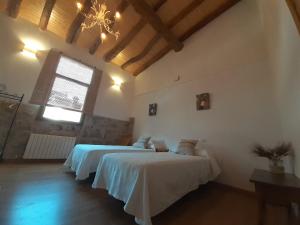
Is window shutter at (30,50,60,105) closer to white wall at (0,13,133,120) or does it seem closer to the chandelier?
white wall at (0,13,133,120)

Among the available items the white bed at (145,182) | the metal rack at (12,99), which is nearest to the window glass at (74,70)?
the metal rack at (12,99)

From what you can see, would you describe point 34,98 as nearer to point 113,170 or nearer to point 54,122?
point 54,122

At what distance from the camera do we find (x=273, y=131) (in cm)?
251

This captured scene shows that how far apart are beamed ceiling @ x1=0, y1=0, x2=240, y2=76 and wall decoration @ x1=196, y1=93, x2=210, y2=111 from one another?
1921mm

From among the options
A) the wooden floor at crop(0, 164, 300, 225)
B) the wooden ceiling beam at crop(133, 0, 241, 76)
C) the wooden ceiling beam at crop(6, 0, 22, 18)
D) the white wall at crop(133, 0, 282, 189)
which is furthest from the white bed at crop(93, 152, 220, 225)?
the wooden ceiling beam at crop(6, 0, 22, 18)

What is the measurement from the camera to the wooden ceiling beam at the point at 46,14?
3.37m

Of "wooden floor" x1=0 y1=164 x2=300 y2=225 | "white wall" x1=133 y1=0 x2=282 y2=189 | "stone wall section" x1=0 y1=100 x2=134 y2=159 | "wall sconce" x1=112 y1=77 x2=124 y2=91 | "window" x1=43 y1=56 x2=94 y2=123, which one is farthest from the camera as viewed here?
"wall sconce" x1=112 y1=77 x2=124 y2=91

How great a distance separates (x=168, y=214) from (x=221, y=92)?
9.04 feet

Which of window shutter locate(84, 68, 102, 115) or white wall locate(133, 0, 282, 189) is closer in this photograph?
white wall locate(133, 0, 282, 189)

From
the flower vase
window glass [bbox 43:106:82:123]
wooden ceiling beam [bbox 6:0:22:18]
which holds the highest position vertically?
wooden ceiling beam [bbox 6:0:22:18]

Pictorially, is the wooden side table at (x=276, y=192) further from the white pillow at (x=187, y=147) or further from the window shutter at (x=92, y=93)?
the window shutter at (x=92, y=93)

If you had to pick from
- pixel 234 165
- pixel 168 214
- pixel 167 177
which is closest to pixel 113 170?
pixel 167 177

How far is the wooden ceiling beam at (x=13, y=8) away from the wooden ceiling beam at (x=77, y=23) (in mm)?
1095

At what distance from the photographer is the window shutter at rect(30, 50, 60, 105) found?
360 cm
